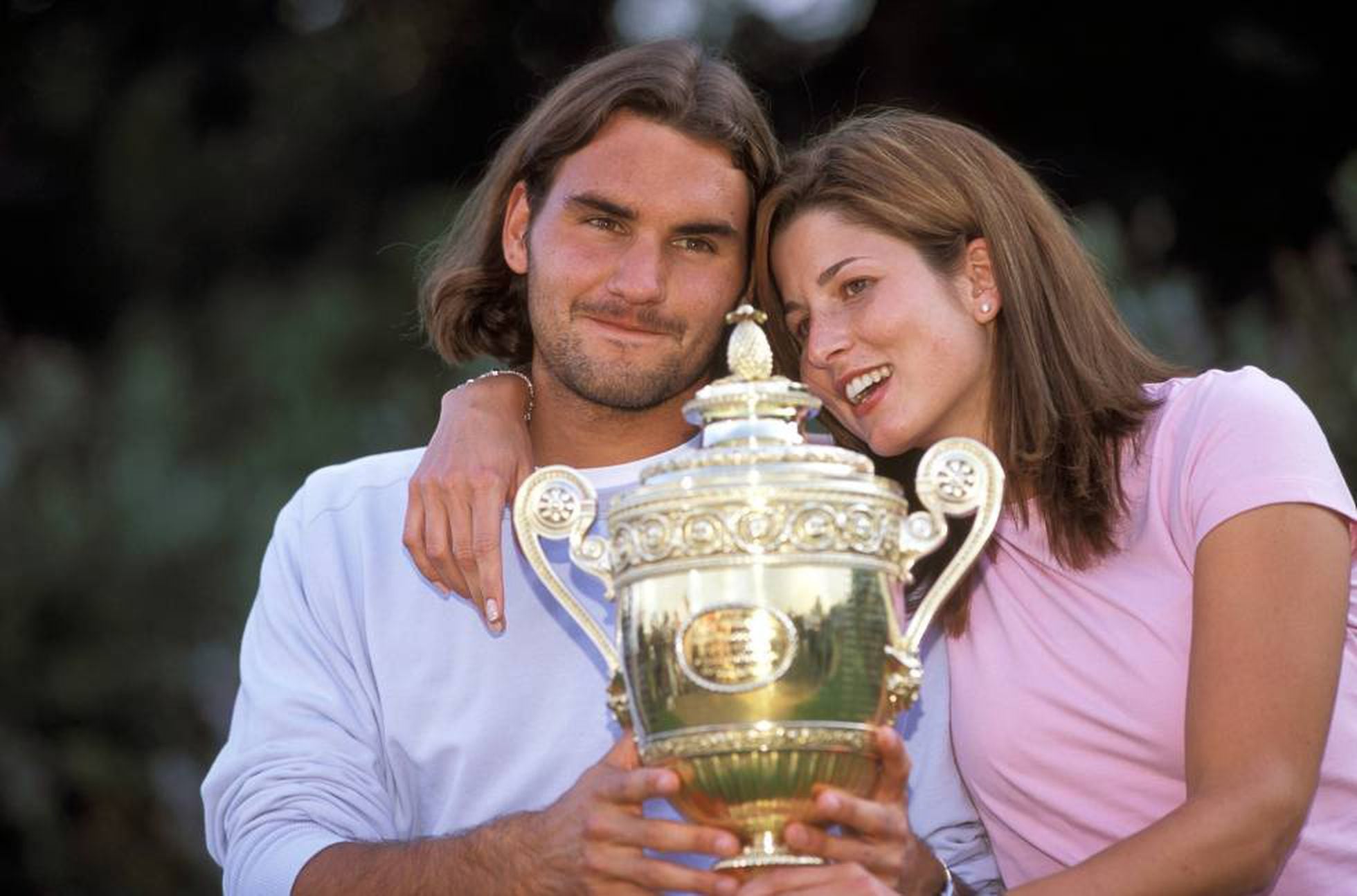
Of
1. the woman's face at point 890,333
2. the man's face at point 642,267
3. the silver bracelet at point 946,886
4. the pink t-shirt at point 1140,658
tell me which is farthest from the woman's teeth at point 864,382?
the silver bracelet at point 946,886

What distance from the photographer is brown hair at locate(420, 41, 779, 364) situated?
15.6 feet

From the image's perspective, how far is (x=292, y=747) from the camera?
440cm

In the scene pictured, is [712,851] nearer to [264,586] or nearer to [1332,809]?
[1332,809]

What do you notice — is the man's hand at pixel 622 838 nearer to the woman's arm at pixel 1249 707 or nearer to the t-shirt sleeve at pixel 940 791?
the woman's arm at pixel 1249 707

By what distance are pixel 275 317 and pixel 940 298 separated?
5.09 metres

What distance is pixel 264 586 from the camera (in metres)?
4.73

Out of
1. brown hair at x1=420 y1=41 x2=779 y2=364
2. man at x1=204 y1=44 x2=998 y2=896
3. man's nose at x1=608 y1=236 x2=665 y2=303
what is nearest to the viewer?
man at x1=204 y1=44 x2=998 y2=896

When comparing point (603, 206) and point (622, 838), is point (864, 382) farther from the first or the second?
point (622, 838)

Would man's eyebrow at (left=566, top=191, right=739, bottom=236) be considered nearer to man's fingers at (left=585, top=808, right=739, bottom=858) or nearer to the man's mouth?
the man's mouth

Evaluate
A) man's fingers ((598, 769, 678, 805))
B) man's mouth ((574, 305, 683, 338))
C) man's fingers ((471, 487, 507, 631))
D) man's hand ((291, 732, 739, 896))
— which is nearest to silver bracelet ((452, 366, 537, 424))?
man's mouth ((574, 305, 683, 338))

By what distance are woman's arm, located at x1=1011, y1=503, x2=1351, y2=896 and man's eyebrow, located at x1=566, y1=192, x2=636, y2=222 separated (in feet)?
4.06

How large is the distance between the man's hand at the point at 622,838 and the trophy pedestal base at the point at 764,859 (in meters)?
0.02

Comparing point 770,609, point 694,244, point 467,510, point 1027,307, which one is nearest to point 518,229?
point 694,244

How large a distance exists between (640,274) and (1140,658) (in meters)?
1.09
